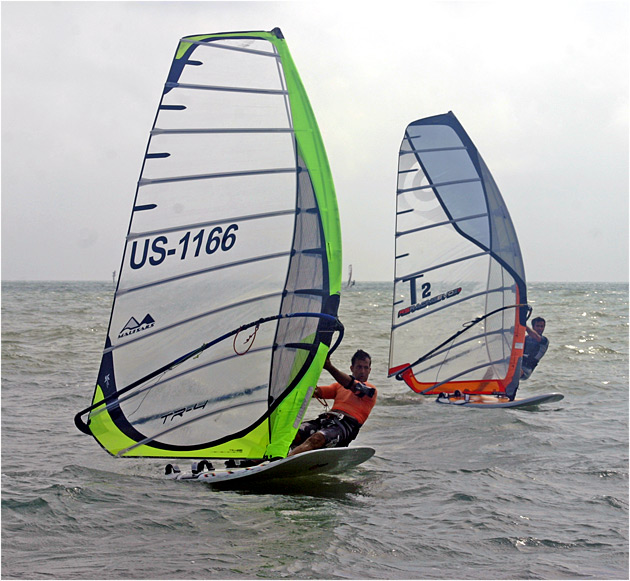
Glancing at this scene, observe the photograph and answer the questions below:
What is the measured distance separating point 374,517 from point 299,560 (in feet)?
2.55

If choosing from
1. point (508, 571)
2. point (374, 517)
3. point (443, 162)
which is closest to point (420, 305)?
point (443, 162)

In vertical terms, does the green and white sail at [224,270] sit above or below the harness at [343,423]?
above

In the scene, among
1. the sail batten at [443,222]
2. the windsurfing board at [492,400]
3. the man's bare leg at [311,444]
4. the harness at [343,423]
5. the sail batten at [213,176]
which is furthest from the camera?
the sail batten at [443,222]

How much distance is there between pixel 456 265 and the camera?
7953 millimetres

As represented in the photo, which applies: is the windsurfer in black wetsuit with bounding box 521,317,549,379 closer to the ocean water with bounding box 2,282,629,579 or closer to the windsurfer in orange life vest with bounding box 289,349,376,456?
the ocean water with bounding box 2,282,629,579

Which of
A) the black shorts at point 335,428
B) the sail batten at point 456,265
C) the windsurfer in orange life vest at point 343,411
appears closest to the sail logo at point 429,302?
the sail batten at point 456,265

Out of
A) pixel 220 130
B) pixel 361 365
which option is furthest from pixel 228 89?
pixel 361 365

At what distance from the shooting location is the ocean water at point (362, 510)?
3389 mm

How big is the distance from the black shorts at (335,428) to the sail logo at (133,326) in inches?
47.7

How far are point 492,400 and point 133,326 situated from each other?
4.72 meters

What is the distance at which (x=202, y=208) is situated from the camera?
438 cm

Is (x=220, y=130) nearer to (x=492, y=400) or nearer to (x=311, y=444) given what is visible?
(x=311, y=444)

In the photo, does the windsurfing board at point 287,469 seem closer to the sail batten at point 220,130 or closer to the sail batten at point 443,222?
the sail batten at point 220,130

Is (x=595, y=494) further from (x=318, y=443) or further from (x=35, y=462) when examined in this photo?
(x=35, y=462)
